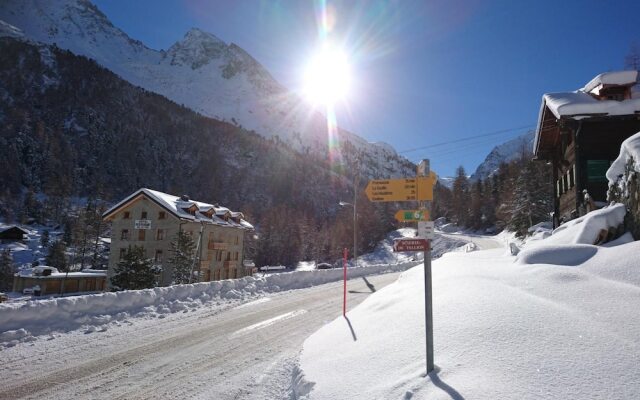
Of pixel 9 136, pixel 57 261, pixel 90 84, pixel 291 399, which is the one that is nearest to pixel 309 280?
pixel 291 399

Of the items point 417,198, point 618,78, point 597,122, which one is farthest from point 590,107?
point 417,198

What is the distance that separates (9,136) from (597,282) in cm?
18274

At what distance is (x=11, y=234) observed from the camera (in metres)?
87.9

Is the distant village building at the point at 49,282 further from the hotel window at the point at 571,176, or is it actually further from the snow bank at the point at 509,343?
the snow bank at the point at 509,343

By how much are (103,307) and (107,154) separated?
173 meters

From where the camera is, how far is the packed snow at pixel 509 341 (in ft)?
11.4

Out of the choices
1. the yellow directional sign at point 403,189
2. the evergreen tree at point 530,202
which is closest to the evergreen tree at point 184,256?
the yellow directional sign at point 403,189

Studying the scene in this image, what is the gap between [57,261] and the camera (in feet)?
216

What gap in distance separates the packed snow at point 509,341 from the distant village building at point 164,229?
35.9m

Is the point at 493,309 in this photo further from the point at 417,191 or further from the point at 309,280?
the point at 309,280

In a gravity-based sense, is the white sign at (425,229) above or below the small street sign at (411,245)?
above

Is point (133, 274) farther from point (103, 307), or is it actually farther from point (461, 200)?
point (461, 200)

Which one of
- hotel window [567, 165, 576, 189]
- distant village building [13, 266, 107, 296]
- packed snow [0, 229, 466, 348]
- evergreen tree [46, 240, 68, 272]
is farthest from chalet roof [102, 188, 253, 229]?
hotel window [567, 165, 576, 189]

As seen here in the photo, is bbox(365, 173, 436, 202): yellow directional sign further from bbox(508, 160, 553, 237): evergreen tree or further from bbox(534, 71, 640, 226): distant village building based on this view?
bbox(508, 160, 553, 237): evergreen tree
